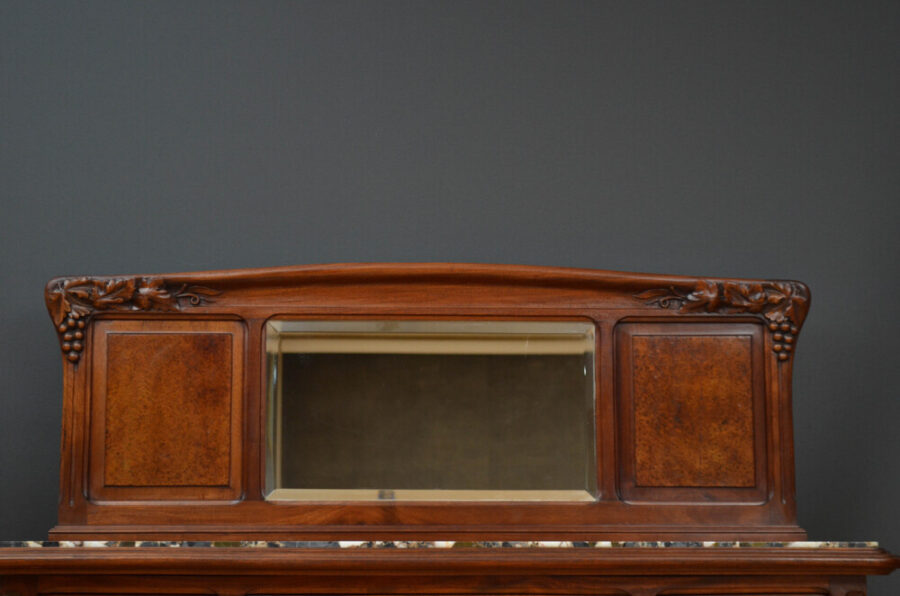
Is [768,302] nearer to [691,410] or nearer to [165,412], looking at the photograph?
[691,410]

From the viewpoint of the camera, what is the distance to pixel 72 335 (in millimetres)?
1676

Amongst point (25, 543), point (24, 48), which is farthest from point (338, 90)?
point (25, 543)

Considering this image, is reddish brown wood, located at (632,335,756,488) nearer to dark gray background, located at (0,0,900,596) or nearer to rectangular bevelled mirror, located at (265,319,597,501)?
rectangular bevelled mirror, located at (265,319,597,501)

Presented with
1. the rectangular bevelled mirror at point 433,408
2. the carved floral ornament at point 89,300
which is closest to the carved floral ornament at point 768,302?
the rectangular bevelled mirror at point 433,408

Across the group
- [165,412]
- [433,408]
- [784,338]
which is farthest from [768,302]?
[165,412]

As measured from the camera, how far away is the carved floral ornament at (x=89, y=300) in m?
1.67

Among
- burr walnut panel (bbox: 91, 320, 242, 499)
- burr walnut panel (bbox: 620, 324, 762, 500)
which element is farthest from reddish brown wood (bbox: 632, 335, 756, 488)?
burr walnut panel (bbox: 91, 320, 242, 499)

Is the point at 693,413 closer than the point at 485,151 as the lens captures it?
Yes

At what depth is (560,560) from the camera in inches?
61.5

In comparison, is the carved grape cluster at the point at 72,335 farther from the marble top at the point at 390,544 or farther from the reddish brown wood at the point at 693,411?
the reddish brown wood at the point at 693,411

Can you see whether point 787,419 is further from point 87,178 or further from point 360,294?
point 87,178

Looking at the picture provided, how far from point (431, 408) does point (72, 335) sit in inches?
29.1

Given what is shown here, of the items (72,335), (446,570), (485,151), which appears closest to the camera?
(446,570)

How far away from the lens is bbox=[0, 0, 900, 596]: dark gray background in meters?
2.05
